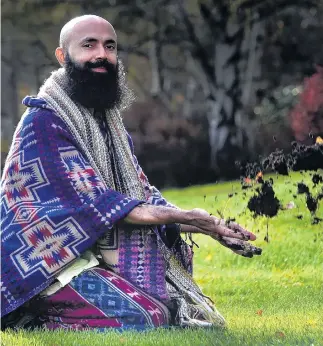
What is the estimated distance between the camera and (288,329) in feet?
17.7

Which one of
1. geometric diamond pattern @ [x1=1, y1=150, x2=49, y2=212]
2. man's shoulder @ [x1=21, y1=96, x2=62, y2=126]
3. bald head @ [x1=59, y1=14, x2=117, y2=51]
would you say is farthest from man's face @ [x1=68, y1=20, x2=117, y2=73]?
geometric diamond pattern @ [x1=1, y1=150, x2=49, y2=212]

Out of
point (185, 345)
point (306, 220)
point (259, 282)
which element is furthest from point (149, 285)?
point (306, 220)

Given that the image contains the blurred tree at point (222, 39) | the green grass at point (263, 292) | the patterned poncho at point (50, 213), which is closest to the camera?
the green grass at point (263, 292)

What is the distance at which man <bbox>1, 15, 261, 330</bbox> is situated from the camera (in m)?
5.42

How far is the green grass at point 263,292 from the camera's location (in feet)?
16.8

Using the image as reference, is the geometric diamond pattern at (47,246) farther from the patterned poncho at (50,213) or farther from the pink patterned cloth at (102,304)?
the pink patterned cloth at (102,304)

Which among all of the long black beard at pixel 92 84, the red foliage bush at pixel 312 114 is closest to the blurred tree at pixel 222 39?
the red foliage bush at pixel 312 114

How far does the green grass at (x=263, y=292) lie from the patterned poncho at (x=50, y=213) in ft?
1.08

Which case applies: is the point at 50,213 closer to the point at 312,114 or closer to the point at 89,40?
the point at 89,40

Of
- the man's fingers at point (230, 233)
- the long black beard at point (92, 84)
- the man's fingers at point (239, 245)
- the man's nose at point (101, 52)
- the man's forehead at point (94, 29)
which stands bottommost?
the man's fingers at point (239, 245)

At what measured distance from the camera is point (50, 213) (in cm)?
546

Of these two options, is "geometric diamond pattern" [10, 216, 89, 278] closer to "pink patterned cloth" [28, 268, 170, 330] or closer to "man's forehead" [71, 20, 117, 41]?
"pink patterned cloth" [28, 268, 170, 330]

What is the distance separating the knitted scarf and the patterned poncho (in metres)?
0.08

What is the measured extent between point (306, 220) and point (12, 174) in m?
3.12
